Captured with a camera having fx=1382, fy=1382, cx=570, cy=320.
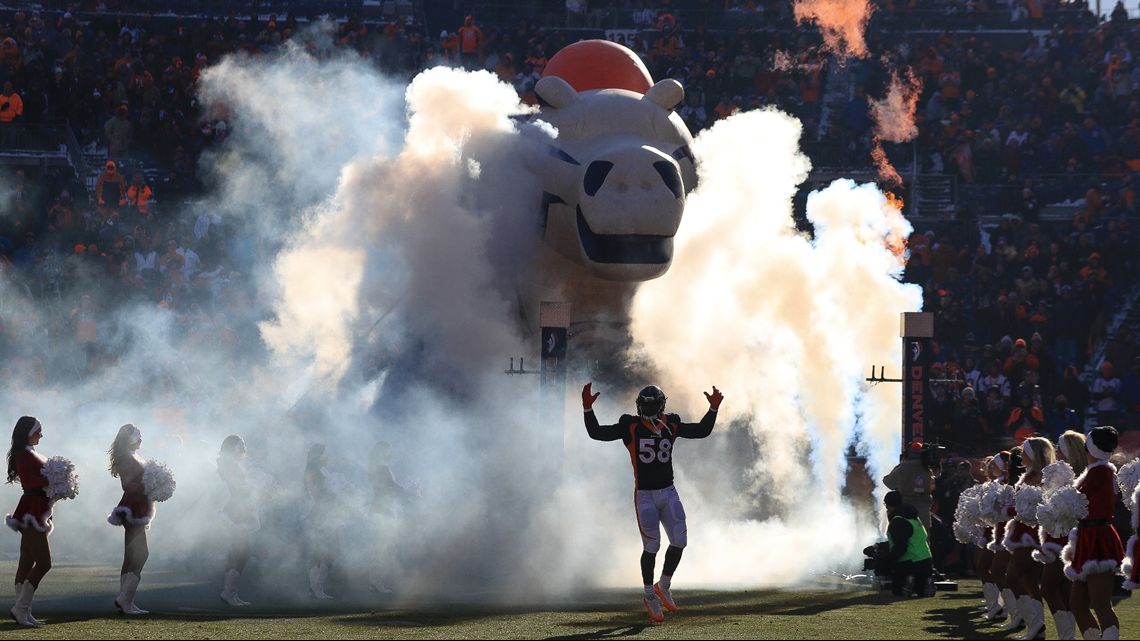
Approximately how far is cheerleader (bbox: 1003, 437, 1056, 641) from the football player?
2038mm

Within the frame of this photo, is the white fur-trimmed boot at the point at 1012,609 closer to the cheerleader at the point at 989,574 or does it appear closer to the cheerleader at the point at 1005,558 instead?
the cheerleader at the point at 1005,558

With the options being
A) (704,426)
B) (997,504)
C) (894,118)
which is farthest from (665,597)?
(894,118)

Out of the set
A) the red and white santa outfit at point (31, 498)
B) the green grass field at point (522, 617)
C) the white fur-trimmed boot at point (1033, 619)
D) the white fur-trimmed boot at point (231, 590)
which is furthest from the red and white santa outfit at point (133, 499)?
the white fur-trimmed boot at point (1033, 619)

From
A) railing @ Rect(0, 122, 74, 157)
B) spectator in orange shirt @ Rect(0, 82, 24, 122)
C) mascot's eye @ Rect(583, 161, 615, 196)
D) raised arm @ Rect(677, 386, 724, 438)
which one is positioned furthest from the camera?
spectator in orange shirt @ Rect(0, 82, 24, 122)

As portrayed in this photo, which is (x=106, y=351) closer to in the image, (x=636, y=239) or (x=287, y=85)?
(x=287, y=85)

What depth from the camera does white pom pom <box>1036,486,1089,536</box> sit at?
7.60 metres

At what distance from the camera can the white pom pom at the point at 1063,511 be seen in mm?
7598

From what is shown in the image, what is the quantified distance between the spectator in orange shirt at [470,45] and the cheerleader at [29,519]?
15.1 meters

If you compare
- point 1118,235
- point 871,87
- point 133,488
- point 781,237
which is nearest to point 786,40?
point 871,87

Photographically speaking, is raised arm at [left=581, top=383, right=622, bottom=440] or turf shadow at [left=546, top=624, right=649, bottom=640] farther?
raised arm at [left=581, top=383, right=622, bottom=440]

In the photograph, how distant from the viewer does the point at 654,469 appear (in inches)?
371

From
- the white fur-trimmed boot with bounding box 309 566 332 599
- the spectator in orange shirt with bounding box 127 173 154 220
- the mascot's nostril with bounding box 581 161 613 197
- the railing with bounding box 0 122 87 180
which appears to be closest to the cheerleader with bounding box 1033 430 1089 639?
the mascot's nostril with bounding box 581 161 613 197

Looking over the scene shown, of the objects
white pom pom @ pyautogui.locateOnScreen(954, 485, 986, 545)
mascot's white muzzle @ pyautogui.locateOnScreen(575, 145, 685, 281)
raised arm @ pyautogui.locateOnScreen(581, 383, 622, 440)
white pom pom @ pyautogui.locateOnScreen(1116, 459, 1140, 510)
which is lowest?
white pom pom @ pyautogui.locateOnScreen(954, 485, 986, 545)

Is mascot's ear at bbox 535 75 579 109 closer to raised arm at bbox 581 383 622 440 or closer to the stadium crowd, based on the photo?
raised arm at bbox 581 383 622 440
